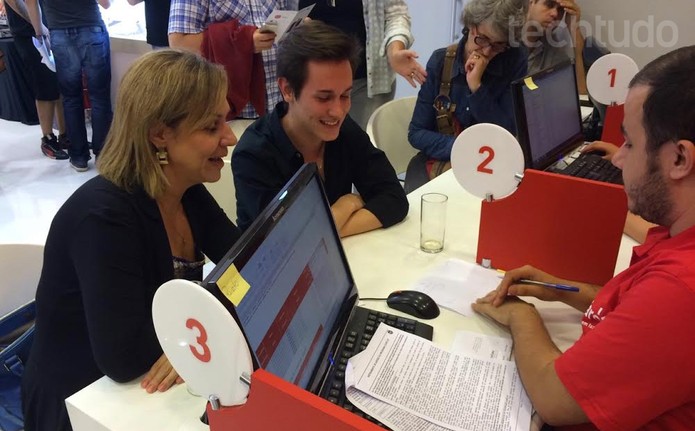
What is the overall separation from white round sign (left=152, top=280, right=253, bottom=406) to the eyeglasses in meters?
1.97

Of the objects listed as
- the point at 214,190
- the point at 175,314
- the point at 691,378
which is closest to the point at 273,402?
the point at 175,314

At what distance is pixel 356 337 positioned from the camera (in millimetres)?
1067

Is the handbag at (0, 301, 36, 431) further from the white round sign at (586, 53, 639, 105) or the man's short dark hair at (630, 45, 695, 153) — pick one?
the white round sign at (586, 53, 639, 105)

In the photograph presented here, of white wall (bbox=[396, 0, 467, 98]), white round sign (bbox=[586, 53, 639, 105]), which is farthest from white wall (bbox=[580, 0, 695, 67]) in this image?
white round sign (bbox=[586, 53, 639, 105])

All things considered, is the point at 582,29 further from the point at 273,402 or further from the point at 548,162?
the point at 273,402

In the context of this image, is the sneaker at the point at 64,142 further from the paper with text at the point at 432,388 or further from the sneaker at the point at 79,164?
the paper with text at the point at 432,388

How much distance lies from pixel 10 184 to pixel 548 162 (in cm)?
358

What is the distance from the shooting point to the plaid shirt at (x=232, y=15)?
210cm

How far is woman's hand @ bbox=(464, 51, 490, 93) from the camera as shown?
7.59 ft

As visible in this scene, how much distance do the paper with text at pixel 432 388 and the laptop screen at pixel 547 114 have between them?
2.64ft

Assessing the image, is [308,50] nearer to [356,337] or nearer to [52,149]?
[356,337]

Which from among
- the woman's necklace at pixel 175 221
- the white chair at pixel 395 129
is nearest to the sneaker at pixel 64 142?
the white chair at pixel 395 129

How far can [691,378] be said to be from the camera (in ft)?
2.39

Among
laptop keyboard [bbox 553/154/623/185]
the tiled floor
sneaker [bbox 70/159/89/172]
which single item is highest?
laptop keyboard [bbox 553/154/623/185]
